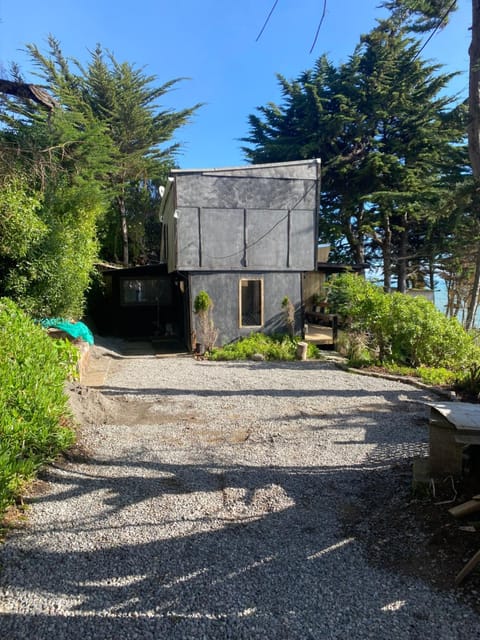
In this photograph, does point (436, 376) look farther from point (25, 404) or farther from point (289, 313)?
point (25, 404)

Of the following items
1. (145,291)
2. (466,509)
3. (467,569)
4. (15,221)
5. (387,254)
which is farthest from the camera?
(387,254)

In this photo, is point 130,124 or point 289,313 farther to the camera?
point 130,124

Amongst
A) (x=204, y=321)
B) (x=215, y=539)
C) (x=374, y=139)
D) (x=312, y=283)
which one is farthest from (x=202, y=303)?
(x=374, y=139)

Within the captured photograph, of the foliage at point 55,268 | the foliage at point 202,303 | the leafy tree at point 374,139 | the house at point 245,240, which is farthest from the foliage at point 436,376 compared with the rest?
the leafy tree at point 374,139

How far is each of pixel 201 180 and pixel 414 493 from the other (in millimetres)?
10659

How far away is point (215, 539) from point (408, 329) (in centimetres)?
746

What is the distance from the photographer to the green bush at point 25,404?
11.1 feet

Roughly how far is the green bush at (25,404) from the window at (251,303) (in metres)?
8.47

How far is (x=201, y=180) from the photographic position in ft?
39.5

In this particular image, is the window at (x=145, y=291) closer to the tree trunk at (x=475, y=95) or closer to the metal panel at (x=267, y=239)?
the metal panel at (x=267, y=239)

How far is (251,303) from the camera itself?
13.2m

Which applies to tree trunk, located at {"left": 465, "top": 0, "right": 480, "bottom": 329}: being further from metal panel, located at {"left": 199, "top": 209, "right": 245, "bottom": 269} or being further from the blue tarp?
the blue tarp

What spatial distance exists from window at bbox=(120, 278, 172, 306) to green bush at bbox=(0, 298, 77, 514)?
10.8 metres

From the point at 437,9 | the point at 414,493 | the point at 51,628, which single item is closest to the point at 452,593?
the point at 414,493
